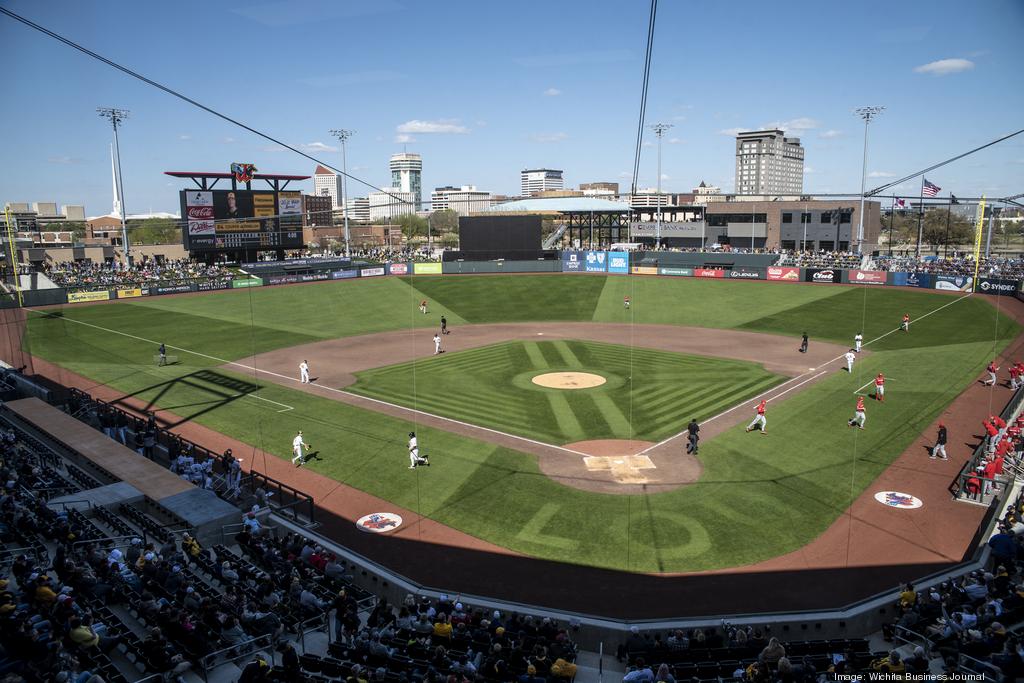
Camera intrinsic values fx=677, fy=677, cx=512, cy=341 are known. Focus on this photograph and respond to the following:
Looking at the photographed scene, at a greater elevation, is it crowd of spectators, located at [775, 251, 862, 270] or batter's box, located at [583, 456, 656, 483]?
crowd of spectators, located at [775, 251, 862, 270]

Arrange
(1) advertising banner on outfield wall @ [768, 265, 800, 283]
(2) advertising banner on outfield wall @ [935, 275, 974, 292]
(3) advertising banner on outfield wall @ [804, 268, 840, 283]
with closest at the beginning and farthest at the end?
1. (2) advertising banner on outfield wall @ [935, 275, 974, 292]
2. (3) advertising banner on outfield wall @ [804, 268, 840, 283]
3. (1) advertising banner on outfield wall @ [768, 265, 800, 283]

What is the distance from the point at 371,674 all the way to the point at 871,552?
12.8 metres

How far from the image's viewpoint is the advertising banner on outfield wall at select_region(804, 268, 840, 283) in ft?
208

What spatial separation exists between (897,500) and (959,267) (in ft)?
162

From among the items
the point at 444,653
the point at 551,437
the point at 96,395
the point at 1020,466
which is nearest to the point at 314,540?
the point at 444,653

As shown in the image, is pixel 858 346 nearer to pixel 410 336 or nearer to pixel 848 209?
pixel 410 336

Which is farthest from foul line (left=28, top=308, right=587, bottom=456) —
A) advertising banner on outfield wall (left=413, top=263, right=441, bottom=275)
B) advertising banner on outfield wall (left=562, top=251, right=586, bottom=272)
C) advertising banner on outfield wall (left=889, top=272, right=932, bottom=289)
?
advertising banner on outfield wall (left=889, top=272, right=932, bottom=289)

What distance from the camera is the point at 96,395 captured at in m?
33.0

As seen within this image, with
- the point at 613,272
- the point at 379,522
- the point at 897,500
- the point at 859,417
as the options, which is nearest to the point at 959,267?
the point at 613,272

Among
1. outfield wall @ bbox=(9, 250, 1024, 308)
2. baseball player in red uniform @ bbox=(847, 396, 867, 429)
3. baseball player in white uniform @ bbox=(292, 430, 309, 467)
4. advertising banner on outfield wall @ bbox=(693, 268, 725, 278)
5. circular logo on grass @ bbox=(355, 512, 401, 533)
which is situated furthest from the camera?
advertising banner on outfield wall @ bbox=(693, 268, 725, 278)

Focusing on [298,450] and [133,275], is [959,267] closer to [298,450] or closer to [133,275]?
[298,450]

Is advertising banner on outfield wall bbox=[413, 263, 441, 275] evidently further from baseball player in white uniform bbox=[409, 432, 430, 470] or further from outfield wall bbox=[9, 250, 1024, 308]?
baseball player in white uniform bbox=[409, 432, 430, 470]

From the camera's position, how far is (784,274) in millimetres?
66188

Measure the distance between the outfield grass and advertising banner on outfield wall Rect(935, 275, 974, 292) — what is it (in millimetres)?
28395
